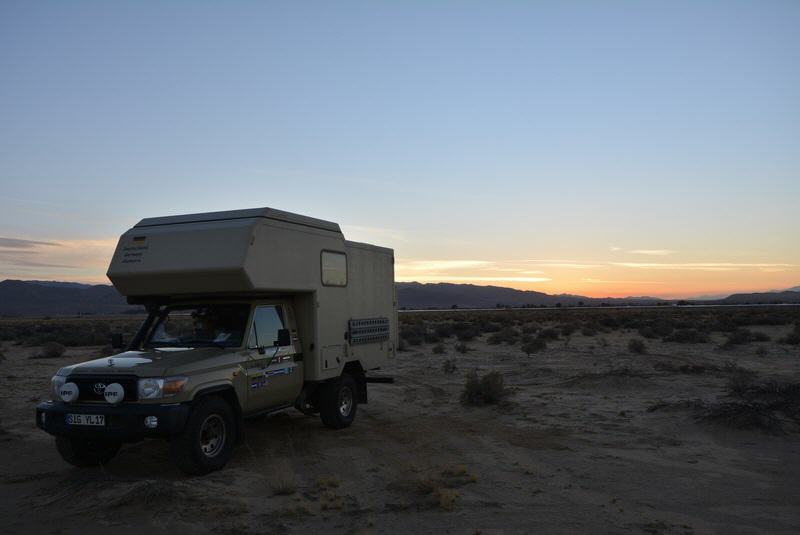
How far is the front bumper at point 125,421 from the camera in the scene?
298 inches

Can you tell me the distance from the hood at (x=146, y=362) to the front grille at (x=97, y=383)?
0.06 metres

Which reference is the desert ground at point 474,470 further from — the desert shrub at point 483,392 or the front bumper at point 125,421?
the front bumper at point 125,421

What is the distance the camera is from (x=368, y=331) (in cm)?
1223

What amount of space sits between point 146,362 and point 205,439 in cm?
124

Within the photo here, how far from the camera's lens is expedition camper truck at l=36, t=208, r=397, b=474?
308 inches

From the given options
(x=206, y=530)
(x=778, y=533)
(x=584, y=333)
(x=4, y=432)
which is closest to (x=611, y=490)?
(x=778, y=533)

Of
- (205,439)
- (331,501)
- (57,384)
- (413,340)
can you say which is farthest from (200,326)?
(413,340)

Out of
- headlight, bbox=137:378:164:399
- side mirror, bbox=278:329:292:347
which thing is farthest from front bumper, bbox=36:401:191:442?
side mirror, bbox=278:329:292:347

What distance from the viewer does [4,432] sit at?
37.2 feet

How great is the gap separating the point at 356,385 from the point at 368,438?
5.11 feet

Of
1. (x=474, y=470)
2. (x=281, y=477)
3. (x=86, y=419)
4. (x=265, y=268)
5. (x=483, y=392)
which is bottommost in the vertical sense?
(x=474, y=470)

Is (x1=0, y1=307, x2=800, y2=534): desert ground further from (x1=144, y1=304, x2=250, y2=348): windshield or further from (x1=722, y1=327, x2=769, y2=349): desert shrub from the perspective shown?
(x1=722, y1=327, x2=769, y2=349): desert shrub

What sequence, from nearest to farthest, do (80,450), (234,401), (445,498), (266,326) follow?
(445,498) < (80,450) < (234,401) < (266,326)

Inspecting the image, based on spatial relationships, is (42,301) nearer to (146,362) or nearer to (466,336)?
(466,336)
